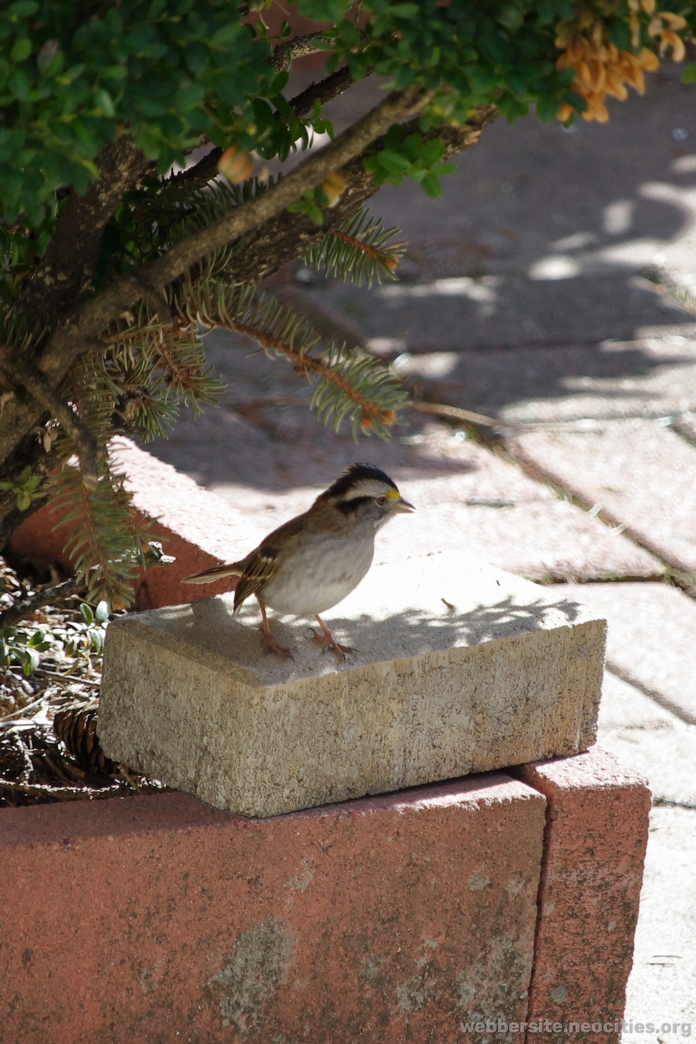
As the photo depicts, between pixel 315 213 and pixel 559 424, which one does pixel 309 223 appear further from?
pixel 559 424

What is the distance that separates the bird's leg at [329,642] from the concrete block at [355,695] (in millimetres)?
19

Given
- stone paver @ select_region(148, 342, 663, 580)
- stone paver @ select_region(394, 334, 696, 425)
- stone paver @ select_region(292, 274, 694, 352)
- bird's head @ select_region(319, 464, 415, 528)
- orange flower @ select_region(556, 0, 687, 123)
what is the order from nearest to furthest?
orange flower @ select_region(556, 0, 687, 123) → bird's head @ select_region(319, 464, 415, 528) → stone paver @ select_region(148, 342, 663, 580) → stone paver @ select_region(394, 334, 696, 425) → stone paver @ select_region(292, 274, 694, 352)

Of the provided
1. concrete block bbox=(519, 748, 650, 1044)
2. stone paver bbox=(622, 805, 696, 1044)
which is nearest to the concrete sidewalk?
stone paver bbox=(622, 805, 696, 1044)

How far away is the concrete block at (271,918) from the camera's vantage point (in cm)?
209

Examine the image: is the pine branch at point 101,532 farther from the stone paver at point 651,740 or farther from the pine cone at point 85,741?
the stone paver at point 651,740

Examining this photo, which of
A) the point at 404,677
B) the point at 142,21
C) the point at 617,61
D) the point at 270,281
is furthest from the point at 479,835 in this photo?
the point at 270,281

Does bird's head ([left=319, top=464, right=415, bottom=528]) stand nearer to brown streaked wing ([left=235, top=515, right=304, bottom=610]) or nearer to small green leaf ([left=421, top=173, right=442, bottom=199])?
brown streaked wing ([left=235, top=515, right=304, bottom=610])

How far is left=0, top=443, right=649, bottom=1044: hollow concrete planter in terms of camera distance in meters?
2.09

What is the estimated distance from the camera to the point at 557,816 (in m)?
2.40

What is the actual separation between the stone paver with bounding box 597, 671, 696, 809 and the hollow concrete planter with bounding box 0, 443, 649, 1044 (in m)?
1.05

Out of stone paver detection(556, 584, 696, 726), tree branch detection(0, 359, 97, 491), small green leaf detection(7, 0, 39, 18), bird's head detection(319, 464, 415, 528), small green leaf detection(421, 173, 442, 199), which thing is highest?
small green leaf detection(7, 0, 39, 18)

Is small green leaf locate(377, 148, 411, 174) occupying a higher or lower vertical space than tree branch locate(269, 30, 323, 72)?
lower

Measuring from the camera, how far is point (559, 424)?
5.76 metres

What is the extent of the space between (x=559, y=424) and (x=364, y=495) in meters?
3.48
